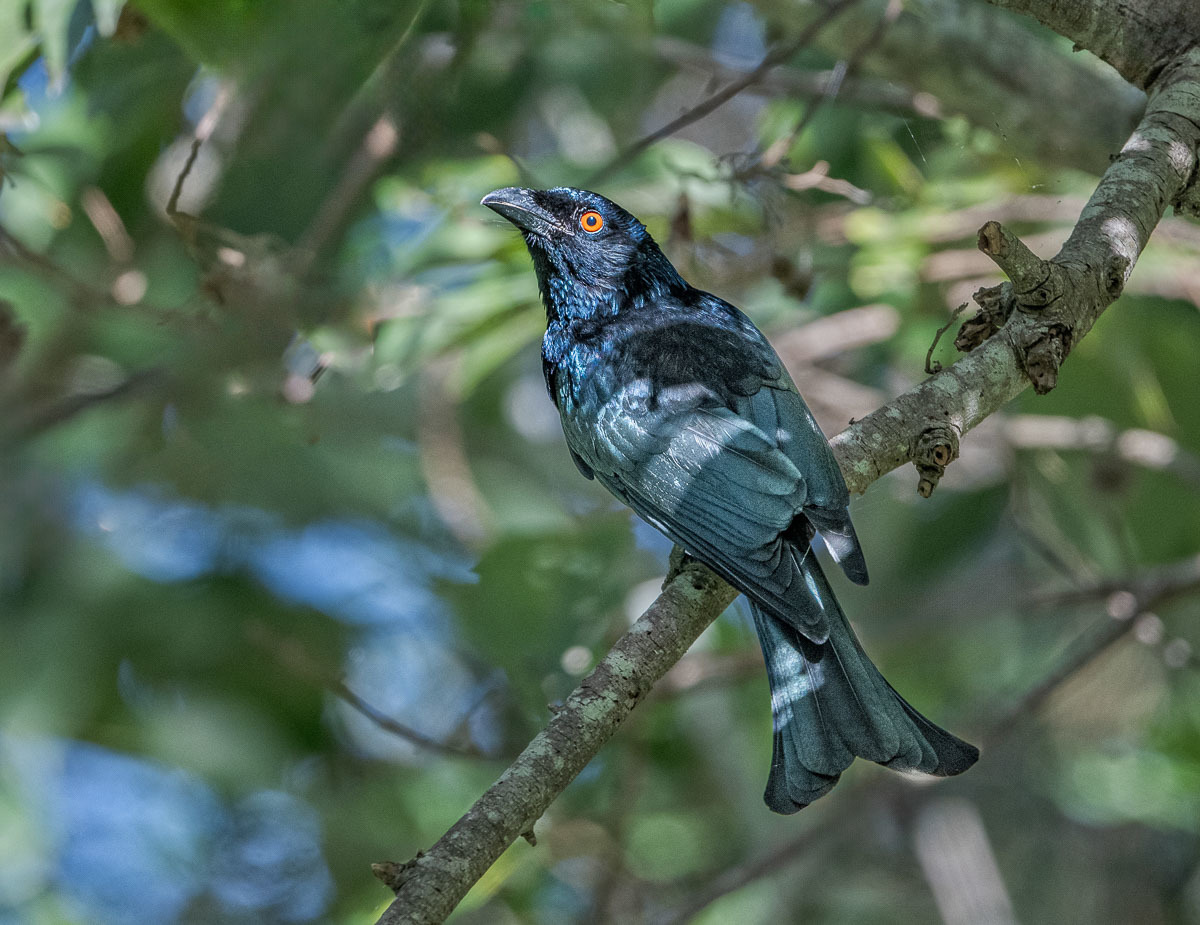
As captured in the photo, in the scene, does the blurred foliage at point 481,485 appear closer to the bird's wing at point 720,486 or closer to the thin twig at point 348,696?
the thin twig at point 348,696

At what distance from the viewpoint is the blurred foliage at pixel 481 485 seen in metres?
4.29

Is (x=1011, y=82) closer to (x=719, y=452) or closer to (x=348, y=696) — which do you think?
(x=719, y=452)

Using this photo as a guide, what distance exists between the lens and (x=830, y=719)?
8.75ft

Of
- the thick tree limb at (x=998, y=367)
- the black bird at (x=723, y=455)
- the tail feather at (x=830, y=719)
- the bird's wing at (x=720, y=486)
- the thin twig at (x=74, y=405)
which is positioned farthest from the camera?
the thin twig at (x=74, y=405)

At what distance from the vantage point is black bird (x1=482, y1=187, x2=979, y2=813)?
8.66 ft

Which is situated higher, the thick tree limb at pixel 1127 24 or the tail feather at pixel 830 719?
the thick tree limb at pixel 1127 24

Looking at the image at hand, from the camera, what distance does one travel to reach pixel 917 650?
244 inches

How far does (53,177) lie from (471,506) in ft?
7.30

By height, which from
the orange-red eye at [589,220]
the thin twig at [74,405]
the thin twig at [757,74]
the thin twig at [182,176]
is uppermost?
the thin twig at [757,74]

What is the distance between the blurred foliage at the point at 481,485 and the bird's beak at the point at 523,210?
0.80 feet

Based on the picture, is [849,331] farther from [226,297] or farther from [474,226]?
[226,297]

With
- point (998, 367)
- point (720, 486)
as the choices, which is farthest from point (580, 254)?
point (998, 367)

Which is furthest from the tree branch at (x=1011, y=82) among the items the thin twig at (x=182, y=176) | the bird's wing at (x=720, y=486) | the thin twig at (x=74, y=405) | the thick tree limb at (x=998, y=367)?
the thin twig at (x=74, y=405)

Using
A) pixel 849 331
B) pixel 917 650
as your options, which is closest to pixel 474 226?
pixel 849 331
